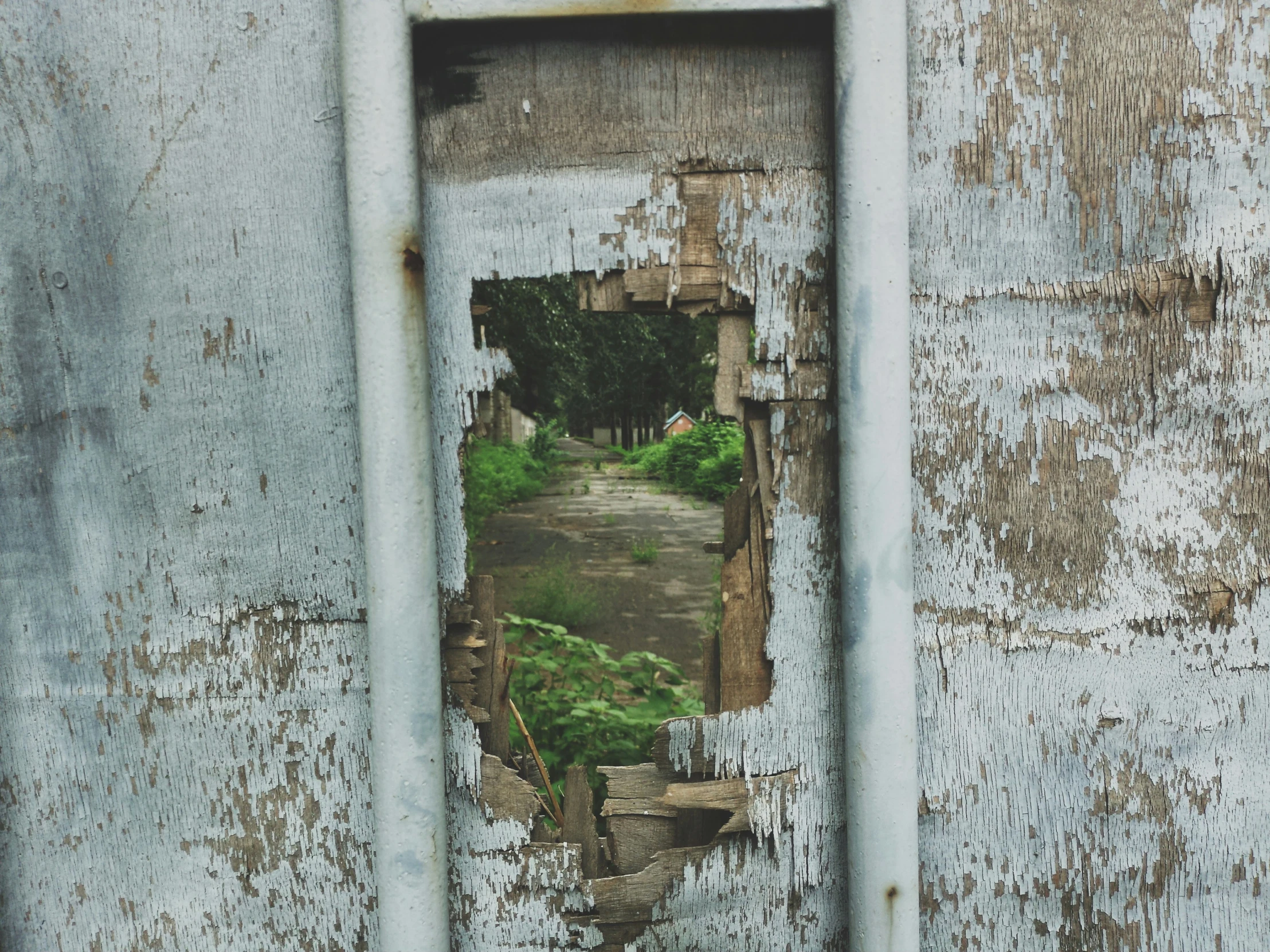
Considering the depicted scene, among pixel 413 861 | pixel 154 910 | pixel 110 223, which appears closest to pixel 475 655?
pixel 413 861

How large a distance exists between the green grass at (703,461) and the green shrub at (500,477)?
7.77ft

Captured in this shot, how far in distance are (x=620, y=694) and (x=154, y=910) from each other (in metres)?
3.15

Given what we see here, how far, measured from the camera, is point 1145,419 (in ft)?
3.00

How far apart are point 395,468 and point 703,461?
42.1 ft

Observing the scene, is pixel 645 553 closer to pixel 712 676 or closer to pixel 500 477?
pixel 500 477

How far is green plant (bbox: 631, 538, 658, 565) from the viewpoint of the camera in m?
7.65

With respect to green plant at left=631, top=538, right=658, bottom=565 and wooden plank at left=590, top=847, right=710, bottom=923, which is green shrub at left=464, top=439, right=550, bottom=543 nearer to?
green plant at left=631, top=538, right=658, bottom=565

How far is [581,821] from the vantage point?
100 centimetres

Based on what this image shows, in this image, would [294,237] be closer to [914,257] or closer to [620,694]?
[914,257]

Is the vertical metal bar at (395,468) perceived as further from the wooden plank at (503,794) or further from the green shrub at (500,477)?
the green shrub at (500,477)

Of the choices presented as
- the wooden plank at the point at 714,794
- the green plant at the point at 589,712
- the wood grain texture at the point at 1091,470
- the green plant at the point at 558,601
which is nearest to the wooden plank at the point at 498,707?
the wooden plank at the point at 714,794

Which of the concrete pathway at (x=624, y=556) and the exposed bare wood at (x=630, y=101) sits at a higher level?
the exposed bare wood at (x=630, y=101)

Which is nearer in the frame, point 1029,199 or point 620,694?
point 1029,199

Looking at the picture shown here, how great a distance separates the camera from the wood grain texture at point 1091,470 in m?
0.90
